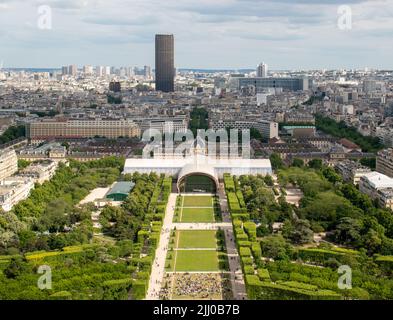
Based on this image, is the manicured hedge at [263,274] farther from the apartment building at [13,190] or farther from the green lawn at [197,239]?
the apartment building at [13,190]

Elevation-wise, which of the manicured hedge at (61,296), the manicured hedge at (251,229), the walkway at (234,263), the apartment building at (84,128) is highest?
the apartment building at (84,128)

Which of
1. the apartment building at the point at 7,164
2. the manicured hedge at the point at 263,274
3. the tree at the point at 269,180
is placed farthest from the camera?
the apartment building at the point at 7,164

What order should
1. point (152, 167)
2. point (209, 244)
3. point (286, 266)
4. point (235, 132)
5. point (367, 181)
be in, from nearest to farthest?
1. point (286, 266)
2. point (209, 244)
3. point (367, 181)
4. point (152, 167)
5. point (235, 132)

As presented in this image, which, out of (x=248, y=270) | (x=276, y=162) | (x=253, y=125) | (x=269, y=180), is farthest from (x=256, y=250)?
(x=253, y=125)

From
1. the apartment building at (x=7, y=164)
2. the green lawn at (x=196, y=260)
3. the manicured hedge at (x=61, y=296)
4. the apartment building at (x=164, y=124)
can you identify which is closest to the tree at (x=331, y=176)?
→ the green lawn at (x=196, y=260)

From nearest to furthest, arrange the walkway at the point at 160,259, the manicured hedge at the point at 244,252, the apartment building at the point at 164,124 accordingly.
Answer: the walkway at the point at 160,259
the manicured hedge at the point at 244,252
the apartment building at the point at 164,124
